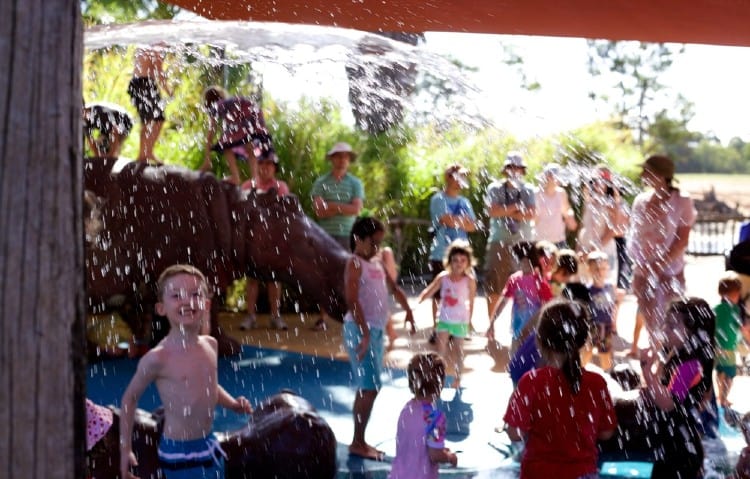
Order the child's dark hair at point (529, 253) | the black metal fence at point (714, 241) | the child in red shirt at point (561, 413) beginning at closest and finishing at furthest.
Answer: the child in red shirt at point (561, 413), the child's dark hair at point (529, 253), the black metal fence at point (714, 241)

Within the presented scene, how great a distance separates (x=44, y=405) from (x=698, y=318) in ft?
12.9

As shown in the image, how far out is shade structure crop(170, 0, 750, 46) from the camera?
4.91 metres

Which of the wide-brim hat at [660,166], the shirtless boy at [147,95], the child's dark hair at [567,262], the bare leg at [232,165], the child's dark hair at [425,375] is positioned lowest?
the child's dark hair at [425,375]

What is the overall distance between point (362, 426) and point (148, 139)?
202 inches

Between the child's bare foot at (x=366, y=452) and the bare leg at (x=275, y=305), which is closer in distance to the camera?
the child's bare foot at (x=366, y=452)

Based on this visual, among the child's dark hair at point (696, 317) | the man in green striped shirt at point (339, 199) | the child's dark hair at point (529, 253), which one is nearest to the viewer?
the child's dark hair at point (696, 317)

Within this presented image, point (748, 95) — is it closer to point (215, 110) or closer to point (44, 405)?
point (215, 110)

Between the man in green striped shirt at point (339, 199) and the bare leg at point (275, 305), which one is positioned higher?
the man in green striped shirt at point (339, 199)

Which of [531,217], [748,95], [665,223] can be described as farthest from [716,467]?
[748,95]

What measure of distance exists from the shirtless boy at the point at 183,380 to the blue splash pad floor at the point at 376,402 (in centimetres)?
134

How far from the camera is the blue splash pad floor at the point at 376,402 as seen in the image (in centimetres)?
547

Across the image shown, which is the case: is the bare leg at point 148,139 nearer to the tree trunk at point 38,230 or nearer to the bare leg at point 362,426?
the bare leg at point 362,426

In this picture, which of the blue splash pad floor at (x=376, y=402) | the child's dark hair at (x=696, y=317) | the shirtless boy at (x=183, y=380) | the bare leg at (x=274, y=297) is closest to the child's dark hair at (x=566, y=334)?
the child's dark hair at (x=696, y=317)

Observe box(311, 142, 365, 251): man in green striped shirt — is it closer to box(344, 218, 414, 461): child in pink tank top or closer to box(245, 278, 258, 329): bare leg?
box(245, 278, 258, 329): bare leg
